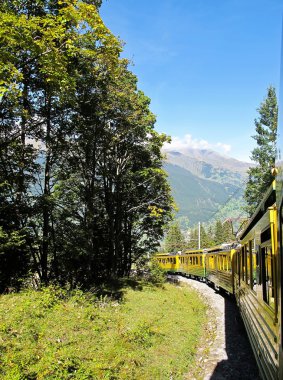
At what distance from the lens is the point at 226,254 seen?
1584 centimetres

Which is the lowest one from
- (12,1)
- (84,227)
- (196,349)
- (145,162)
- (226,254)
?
(196,349)

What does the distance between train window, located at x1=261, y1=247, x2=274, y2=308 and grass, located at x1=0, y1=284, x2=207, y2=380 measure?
369cm

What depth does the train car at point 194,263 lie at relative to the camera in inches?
1066

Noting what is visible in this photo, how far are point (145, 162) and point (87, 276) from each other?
889cm

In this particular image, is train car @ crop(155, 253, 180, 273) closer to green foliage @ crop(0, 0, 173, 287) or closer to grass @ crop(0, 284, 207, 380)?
green foliage @ crop(0, 0, 173, 287)

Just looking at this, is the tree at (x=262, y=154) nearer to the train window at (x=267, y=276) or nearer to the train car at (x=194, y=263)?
the train car at (x=194, y=263)

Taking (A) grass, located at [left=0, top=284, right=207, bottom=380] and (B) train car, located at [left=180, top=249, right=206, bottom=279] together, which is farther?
(B) train car, located at [left=180, top=249, right=206, bottom=279]

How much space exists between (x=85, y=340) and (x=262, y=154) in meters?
27.7

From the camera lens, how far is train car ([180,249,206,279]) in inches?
1066

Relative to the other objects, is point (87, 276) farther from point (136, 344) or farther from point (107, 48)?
point (107, 48)

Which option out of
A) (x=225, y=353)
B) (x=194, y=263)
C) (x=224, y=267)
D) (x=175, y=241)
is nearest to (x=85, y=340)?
(x=225, y=353)

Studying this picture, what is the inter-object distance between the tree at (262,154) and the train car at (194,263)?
6.42 metres

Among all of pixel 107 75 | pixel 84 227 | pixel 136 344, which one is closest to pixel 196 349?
pixel 136 344

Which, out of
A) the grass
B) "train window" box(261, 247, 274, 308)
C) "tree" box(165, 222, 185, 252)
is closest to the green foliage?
the grass
